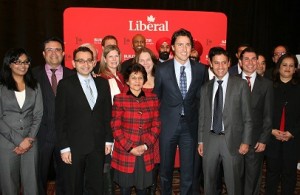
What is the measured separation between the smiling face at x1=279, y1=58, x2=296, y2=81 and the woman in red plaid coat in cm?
149

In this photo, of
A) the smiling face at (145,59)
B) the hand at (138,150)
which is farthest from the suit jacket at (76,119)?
the smiling face at (145,59)

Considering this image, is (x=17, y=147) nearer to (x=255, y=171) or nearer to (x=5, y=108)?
(x=5, y=108)

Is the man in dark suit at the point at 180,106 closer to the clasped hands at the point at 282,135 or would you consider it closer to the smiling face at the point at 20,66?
the clasped hands at the point at 282,135

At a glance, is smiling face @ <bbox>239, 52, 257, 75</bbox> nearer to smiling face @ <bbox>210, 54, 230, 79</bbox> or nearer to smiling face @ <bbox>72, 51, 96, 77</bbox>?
smiling face @ <bbox>210, 54, 230, 79</bbox>

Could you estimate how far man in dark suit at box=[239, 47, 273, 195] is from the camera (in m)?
3.32

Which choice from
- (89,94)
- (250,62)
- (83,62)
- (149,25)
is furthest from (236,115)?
(149,25)

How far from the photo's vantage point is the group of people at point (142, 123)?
9.70 feet

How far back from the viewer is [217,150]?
10.1 ft

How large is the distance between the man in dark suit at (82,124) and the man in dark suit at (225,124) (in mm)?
966

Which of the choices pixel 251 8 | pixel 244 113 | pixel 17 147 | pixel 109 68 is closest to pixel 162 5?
pixel 251 8

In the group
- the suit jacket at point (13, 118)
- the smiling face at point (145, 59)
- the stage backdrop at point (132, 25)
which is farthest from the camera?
the stage backdrop at point (132, 25)

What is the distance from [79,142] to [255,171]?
1.81 metres

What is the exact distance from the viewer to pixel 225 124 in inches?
119

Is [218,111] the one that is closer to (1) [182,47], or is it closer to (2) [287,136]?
(1) [182,47]
